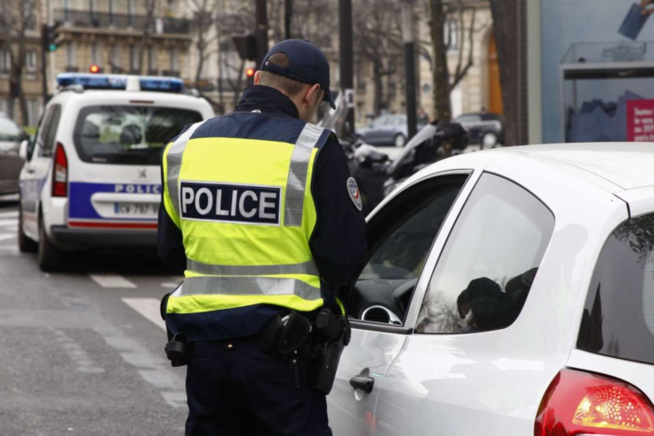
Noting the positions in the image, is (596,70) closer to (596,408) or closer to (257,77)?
(257,77)

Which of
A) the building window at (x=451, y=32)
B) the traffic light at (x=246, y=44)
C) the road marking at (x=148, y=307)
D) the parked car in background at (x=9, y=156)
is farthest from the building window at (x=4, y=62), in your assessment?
the road marking at (x=148, y=307)

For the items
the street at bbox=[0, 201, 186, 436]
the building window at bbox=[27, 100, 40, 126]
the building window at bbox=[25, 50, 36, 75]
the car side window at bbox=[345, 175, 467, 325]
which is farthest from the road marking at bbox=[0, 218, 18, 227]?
the building window at bbox=[27, 100, 40, 126]

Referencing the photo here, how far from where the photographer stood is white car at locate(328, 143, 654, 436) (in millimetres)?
2803

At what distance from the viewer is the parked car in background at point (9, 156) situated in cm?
2149

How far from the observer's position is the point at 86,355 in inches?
340

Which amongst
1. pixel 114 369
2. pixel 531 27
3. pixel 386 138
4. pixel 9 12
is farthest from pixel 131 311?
pixel 9 12

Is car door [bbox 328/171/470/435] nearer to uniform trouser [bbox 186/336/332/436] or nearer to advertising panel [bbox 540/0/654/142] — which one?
uniform trouser [bbox 186/336/332/436]

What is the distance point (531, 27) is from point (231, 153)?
6.41 m

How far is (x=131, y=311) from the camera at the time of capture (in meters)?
10.7

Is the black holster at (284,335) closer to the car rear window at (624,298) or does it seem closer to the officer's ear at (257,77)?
the officer's ear at (257,77)

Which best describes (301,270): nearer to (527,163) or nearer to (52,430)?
(527,163)

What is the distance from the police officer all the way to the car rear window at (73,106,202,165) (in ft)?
30.6

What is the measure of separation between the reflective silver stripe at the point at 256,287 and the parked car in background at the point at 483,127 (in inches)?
1860

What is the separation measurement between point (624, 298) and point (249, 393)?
103cm
